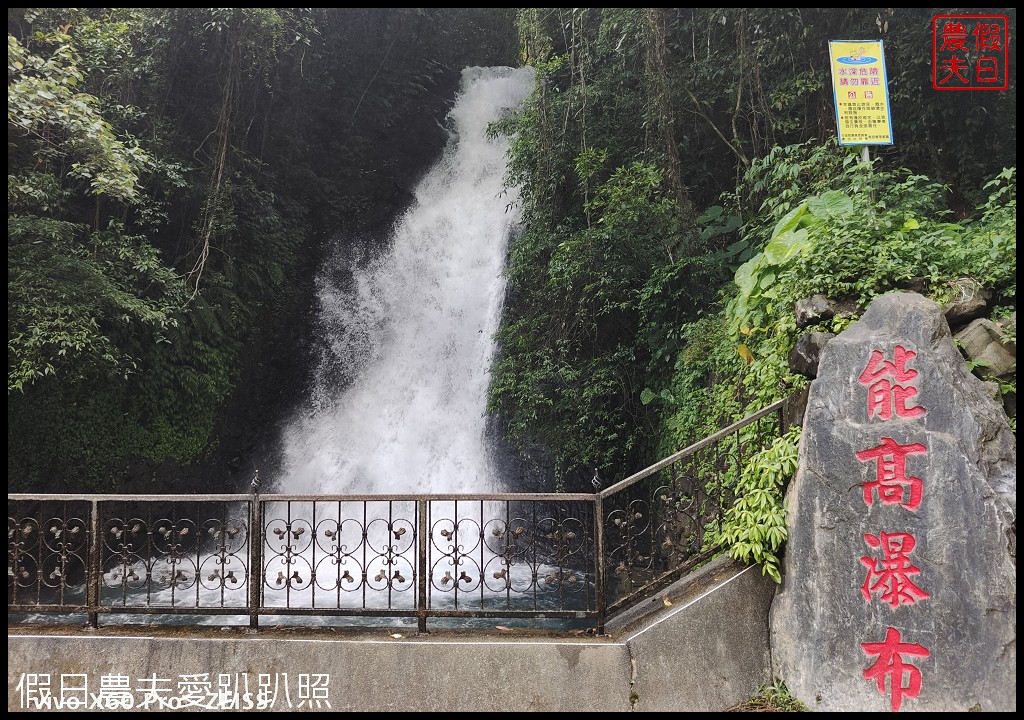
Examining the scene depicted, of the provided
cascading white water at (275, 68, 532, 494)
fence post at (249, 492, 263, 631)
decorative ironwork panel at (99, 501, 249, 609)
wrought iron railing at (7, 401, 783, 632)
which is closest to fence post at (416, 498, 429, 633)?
wrought iron railing at (7, 401, 783, 632)

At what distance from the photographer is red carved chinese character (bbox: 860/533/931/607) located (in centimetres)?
409

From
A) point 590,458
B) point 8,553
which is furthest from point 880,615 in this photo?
point 8,553

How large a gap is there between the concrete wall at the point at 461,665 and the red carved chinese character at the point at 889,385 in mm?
1338

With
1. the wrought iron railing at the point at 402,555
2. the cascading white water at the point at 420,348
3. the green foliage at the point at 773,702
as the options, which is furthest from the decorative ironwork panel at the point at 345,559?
the green foliage at the point at 773,702

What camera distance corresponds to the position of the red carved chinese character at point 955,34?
7102 mm

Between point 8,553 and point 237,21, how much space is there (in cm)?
859

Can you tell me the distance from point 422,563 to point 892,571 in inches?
117

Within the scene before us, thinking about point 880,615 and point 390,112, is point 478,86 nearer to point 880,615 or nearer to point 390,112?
point 390,112

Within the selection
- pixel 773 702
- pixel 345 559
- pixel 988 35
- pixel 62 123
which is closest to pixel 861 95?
pixel 988 35

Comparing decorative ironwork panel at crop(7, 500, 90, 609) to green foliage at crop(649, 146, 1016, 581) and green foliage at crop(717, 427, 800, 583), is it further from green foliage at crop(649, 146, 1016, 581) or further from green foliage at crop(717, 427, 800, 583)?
green foliage at crop(649, 146, 1016, 581)

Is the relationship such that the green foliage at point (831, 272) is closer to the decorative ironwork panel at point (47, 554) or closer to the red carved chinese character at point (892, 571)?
the red carved chinese character at point (892, 571)

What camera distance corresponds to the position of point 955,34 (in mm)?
7125

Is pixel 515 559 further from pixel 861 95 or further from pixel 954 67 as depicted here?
pixel 954 67

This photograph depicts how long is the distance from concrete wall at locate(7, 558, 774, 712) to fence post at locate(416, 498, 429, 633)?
0.15 m
